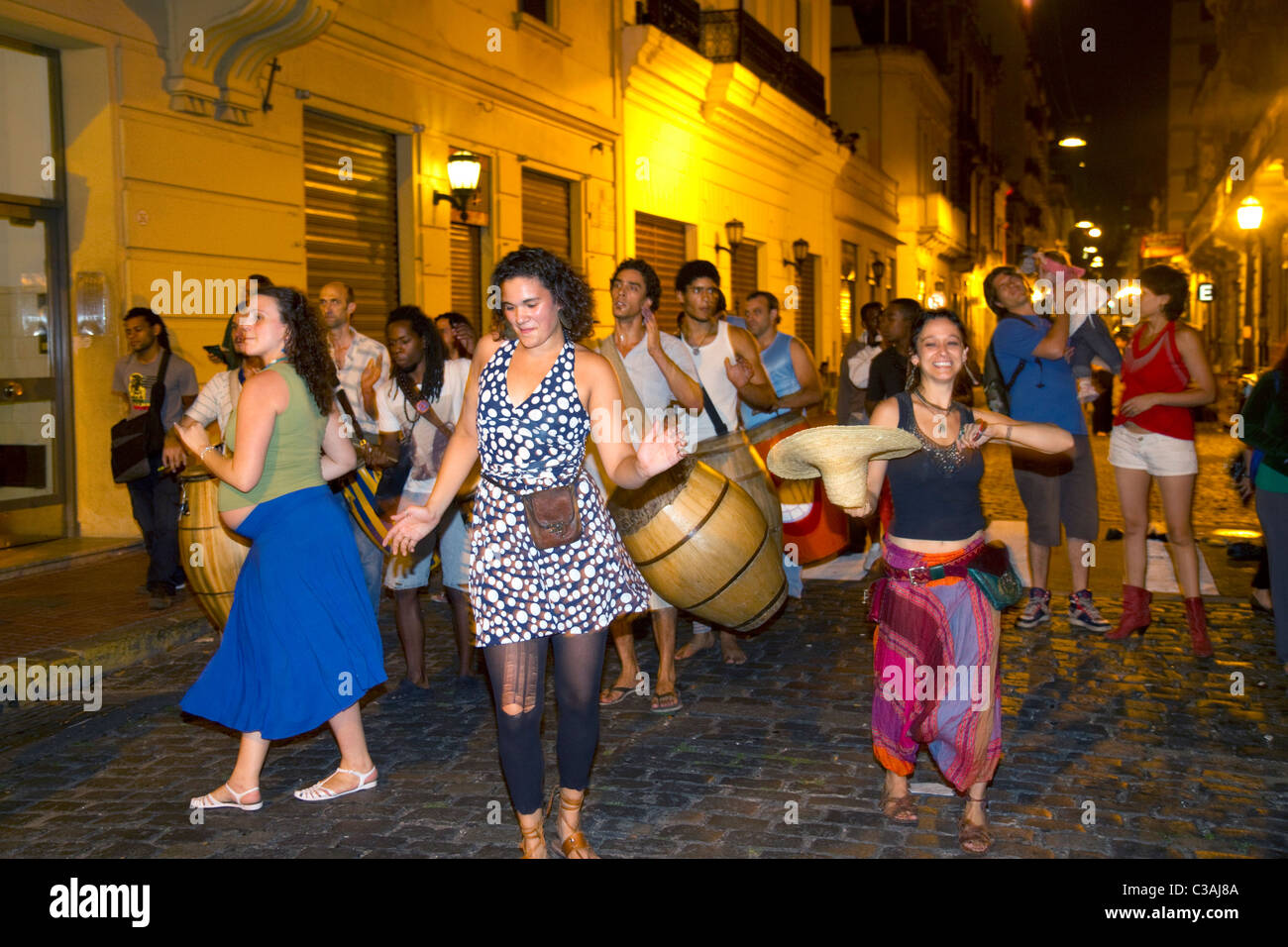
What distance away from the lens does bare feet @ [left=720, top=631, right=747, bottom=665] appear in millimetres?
6641

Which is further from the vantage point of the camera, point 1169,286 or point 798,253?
point 798,253

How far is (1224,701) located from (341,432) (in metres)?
4.03

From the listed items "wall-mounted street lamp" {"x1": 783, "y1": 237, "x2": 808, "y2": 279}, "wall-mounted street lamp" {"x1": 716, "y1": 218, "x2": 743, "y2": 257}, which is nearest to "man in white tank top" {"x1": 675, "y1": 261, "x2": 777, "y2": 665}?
"wall-mounted street lamp" {"x1": 716, "y1": 218, "x2": 743, "y2": 257}

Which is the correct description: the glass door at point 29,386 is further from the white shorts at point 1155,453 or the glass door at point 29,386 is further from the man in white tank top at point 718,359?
the white shorts at point 1155,453

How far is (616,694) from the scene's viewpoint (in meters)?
5.98

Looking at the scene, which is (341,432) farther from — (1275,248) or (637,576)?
(1275,248)

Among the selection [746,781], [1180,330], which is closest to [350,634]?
[746,781]

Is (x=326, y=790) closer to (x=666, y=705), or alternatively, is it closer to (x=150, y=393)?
(x=666, y=705)

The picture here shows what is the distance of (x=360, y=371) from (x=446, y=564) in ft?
3.48

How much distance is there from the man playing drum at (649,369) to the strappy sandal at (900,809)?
4.94 ft

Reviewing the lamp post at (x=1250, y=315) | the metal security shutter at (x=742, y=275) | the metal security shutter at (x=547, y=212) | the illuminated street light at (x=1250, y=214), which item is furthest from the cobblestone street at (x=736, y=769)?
the lamp post at (x=1250, y=315)

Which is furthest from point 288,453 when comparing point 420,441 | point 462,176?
point 462,176

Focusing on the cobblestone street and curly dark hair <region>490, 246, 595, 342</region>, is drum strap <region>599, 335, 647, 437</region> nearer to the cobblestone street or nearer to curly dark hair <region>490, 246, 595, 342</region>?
curly dark hair <region>490, 246, 595, 342</region>

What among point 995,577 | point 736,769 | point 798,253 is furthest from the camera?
point 798,253
